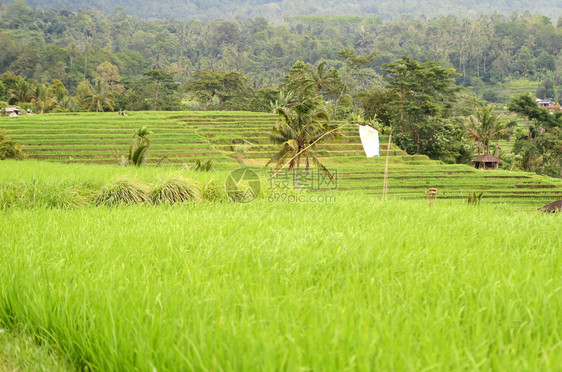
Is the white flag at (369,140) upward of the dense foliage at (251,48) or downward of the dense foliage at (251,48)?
downward

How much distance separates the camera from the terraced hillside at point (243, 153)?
22.5 m

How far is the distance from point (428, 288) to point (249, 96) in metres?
50.3

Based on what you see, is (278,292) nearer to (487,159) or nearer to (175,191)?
(175,191)

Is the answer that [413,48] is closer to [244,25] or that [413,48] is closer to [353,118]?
[244,25]

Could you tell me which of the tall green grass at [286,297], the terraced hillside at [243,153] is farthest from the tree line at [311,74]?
the tall green grass at [286,297]

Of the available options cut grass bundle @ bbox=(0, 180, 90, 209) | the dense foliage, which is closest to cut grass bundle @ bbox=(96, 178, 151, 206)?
cut grass bundle @ bbox=(0, 180, 90, 209)

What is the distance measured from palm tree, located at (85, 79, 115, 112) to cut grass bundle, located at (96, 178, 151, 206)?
40.9 meters

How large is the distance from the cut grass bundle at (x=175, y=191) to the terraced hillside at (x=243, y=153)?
44.1 feet

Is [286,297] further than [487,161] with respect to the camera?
No

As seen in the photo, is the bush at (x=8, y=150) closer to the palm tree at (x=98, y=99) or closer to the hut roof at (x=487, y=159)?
the palm tree at (x=98, y=99)

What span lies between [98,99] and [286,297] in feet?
155

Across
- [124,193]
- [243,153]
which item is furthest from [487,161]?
[124,193]

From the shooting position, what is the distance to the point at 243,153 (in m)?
29.0

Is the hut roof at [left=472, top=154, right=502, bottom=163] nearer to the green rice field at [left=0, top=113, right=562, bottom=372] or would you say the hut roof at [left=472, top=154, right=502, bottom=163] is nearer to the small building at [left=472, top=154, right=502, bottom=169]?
the small building at [left=472, top=154, right=502, bottom=169]
